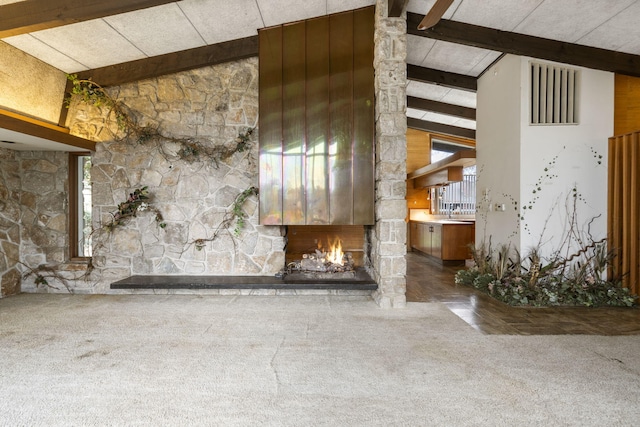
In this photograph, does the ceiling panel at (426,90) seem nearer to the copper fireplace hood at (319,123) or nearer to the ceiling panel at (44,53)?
the copper fireplace hood at (319,123)

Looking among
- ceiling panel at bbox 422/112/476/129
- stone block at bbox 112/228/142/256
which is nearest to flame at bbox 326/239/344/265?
stone block at bbox 112/228/142/256

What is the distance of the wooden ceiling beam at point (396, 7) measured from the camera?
3.65 m

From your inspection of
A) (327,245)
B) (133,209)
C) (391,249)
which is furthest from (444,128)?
(133,209)

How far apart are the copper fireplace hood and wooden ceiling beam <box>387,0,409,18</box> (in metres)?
0.43

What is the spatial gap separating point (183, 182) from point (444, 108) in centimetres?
575

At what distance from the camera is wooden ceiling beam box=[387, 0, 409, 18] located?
3648 millimetres

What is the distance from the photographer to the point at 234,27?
4.32 metres

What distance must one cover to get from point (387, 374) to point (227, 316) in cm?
194

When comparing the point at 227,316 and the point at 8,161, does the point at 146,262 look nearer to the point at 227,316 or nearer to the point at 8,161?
the point at 227,316

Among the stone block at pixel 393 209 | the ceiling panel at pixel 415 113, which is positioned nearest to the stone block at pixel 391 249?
the stone block at pixel 393 209

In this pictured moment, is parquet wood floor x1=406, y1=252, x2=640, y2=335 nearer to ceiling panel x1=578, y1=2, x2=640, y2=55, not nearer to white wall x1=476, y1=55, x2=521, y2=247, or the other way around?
white wall x1=476, y1=55, x2=521, y2=247

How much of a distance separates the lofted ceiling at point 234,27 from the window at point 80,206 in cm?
118

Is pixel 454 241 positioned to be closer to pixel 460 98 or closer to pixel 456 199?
pixel 460 98

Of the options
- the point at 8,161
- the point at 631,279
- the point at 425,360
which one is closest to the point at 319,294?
the point at 425,360
